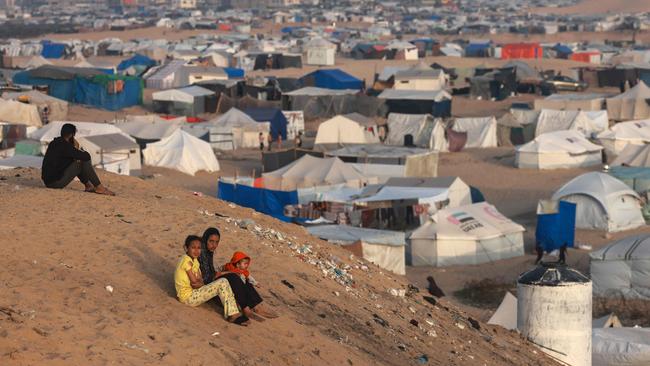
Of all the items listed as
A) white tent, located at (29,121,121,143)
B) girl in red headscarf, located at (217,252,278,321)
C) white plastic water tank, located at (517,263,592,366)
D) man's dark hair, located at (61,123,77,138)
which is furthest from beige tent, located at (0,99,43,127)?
girl in red headscarf, located at (217,252,278,321)

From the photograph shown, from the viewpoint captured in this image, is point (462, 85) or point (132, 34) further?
point (132, 34)

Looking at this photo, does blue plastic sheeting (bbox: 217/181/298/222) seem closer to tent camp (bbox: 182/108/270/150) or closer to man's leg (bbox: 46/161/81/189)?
tent camp (bbox: 182/108/270/150)

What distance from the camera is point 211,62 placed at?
6919 centimetres

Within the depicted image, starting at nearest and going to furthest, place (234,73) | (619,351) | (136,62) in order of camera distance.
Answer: (619,351) < (234,73) < (136,62)

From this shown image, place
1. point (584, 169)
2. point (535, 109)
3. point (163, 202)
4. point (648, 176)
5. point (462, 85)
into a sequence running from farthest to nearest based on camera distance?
point (462, 85) < point (535, 109) < point (584, 169) < point (648, 176) < point (163, 202)

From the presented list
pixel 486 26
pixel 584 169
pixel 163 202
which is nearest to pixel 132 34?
pixel 486 26

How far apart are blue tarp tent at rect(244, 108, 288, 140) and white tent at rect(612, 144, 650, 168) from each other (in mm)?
12257

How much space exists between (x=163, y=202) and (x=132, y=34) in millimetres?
102901

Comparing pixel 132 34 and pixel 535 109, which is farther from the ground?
pixel 535 109

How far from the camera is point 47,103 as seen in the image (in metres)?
41.4

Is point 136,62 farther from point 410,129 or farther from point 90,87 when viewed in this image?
point 410,129

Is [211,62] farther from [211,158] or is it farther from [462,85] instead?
[211,158]

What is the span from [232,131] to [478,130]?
7441mm

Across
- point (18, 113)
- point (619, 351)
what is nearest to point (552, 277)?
point (619, 351)
